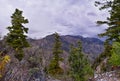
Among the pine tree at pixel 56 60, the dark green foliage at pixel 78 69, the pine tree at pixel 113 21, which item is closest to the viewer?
the pine tree at pixel 113 21

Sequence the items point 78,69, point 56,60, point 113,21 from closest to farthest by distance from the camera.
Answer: point 113,21
point 78,69
point 56,60

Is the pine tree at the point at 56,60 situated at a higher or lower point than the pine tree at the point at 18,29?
lower

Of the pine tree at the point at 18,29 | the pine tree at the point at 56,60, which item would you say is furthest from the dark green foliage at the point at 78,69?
the pine tree at the point at 56,60

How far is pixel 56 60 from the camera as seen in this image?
66.4 metres

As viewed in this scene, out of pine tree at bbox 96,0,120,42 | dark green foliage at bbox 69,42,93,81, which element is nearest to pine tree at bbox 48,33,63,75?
dark green foliage at bbox 69,42,93,81

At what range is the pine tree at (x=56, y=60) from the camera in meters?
64.4

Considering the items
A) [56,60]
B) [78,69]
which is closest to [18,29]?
[78,69]

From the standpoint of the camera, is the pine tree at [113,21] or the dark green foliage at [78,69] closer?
the pine tree at [113,21]

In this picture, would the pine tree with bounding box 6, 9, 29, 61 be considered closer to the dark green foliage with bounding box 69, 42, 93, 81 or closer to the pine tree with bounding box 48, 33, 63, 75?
the dark green foliage with bounding box 69, 42, 93, 81

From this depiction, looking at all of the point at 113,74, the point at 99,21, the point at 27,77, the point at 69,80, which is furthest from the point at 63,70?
the point at 27,77

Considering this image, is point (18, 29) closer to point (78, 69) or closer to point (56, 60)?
point (78, 69)

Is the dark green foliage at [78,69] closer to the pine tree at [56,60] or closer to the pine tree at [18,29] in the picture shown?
the pine tree at [18,29]

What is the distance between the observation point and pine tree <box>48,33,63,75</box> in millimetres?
64375

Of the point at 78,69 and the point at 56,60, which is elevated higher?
the point at 56,60
